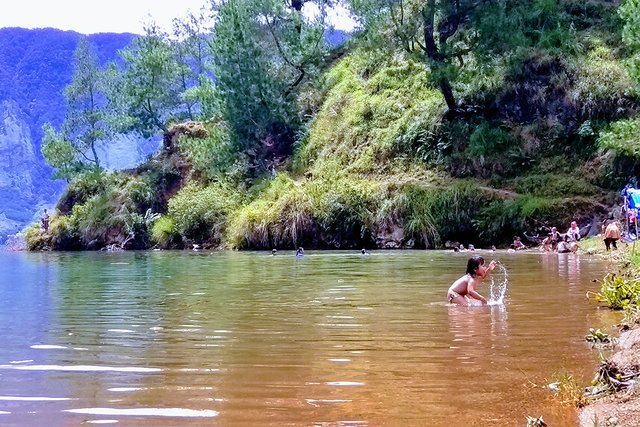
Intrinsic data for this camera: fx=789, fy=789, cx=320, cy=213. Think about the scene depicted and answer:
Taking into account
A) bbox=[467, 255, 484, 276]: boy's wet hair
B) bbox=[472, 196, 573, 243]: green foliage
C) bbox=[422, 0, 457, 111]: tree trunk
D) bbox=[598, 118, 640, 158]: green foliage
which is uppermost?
bbox=[422, 0, 457, 111]: tree trunk

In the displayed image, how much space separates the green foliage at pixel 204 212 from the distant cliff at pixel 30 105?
224 feet

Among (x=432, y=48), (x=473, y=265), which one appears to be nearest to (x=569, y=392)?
(x=473, y=265)

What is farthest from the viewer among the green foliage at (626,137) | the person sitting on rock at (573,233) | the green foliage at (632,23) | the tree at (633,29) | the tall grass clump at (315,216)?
the tall grass clump at (315,216)

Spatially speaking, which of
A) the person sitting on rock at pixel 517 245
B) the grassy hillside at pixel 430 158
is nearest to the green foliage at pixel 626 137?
the grassy hillside at pixel 430 158

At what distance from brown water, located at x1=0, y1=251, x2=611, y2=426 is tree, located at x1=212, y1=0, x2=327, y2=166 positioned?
2838cm

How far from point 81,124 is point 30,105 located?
2992 inches

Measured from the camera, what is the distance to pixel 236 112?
4162 cm

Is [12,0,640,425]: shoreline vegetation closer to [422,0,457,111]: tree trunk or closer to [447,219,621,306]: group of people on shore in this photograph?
[422,0,457,111]: tree trunk

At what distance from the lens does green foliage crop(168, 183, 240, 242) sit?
4106 centimetres

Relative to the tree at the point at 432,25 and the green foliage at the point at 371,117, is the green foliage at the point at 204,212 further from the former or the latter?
the tree at the point at 432,25

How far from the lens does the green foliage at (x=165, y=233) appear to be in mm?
42469

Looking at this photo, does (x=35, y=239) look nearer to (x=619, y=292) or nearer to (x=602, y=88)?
(x=602, y=88)

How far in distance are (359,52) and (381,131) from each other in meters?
7.33

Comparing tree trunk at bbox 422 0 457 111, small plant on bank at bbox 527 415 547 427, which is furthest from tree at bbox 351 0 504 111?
small plant on bank at bbox 527 415 547 427
